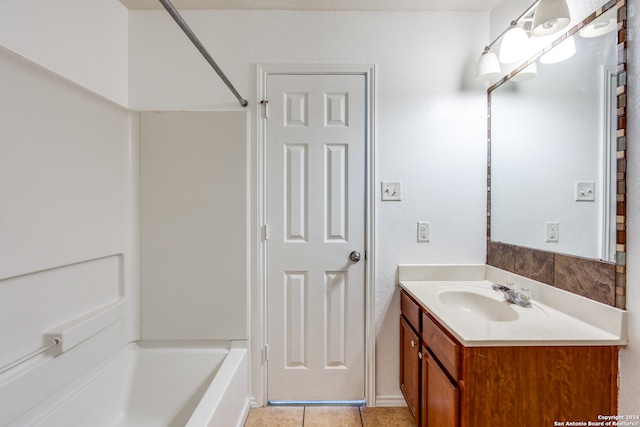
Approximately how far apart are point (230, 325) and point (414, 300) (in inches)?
43.5

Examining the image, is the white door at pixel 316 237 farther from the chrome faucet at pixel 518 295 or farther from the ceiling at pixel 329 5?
the chrome faucet at pixel 518 295

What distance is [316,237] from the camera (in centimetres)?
175

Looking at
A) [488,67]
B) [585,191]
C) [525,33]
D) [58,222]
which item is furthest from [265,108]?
[585,191]

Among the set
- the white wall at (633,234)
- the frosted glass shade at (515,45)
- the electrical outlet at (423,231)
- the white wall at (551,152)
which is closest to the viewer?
the white wall at (633,234)

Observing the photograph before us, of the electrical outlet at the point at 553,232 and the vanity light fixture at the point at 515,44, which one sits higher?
the vanity light fixture at the point at 515,44

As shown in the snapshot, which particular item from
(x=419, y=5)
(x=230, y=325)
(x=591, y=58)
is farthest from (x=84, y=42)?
(x=591, y=58)

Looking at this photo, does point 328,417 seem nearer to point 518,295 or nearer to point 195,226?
point 518,295

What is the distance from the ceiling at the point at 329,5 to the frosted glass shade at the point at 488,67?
0.38m

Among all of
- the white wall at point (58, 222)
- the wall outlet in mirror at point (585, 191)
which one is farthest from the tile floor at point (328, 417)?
the wall outlet in mirror at point (585, 191)

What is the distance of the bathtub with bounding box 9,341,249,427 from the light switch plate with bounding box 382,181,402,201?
1.28 m

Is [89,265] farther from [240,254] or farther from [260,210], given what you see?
[260,210]

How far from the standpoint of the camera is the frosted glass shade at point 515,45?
4.55ft

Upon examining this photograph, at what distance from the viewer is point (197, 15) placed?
1.72 metres

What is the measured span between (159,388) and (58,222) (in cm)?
106
